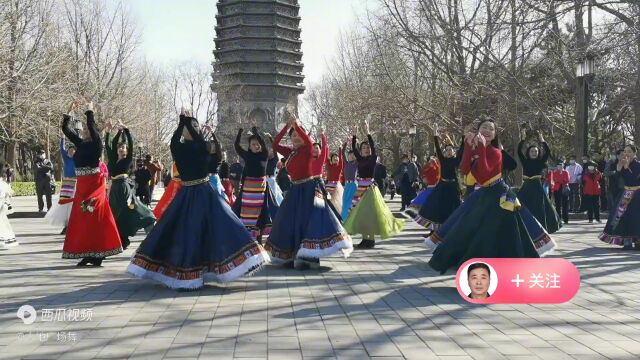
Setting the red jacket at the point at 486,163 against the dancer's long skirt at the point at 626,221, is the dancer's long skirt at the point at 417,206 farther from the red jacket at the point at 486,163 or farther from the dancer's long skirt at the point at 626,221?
the red jacket at the point at 486,163

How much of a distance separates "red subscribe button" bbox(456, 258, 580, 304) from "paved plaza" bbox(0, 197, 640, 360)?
0.12 metres

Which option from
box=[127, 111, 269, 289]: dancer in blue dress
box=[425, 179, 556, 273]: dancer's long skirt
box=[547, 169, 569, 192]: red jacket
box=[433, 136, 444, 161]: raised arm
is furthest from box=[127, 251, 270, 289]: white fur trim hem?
box=[547, 169, 569, 192]: red jacket

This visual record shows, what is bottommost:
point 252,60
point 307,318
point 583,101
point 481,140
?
point 307,318

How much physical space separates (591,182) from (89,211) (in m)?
15.4

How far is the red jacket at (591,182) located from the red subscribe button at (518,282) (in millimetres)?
13532

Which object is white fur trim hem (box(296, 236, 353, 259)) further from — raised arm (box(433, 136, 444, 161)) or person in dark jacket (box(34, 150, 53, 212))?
person in dark jacket (box(34, 150, 53, 212))

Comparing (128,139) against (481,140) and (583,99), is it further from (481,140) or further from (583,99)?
(583,99)

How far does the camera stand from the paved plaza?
5398 mm

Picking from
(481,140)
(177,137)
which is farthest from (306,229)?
(481,140)

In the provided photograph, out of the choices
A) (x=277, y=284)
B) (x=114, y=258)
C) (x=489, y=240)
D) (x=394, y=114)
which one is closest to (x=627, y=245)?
(x=489, y=240)

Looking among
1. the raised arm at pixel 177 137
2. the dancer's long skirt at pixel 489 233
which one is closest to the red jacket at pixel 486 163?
the dancer's long skirt at pixel 489 233

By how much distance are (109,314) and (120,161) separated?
6003mm

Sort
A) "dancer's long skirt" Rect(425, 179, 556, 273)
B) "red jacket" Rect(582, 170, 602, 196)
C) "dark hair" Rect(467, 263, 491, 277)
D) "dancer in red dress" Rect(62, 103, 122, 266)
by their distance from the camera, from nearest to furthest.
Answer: "dark hair" Rect(467, 263, 491, 277) < "dancer's long skirt" Rect(425, 179, 556, 273) < "dancer in red dress" Rect(62, 103, 122, 266) < "red jacket" Rect(582, 170, 602, 196)

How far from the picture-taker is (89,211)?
32.1ft
